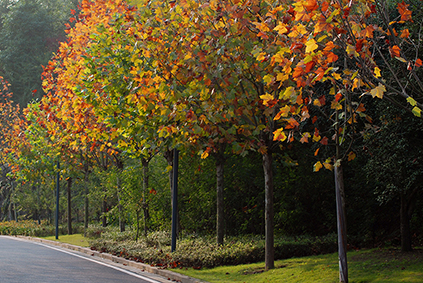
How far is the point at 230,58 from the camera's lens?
1072 cm

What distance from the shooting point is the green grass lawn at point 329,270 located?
9797mm

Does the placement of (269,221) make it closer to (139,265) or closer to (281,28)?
(139,265)

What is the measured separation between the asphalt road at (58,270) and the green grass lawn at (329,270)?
1.70 meters

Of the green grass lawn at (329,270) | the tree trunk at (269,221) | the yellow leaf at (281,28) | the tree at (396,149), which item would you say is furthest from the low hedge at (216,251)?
the yellow leaf at (281,28)

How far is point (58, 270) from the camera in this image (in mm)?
12773

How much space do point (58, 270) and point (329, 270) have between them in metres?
6.98

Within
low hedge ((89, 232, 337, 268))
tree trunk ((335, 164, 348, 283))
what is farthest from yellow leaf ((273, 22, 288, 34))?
low hedge ((89, 232, 337, 268))

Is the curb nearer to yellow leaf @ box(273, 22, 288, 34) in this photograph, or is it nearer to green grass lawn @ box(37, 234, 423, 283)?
green grass lawn @ box(37, 234, 423, 283)

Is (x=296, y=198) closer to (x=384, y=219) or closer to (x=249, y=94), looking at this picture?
(x=384, y=219)

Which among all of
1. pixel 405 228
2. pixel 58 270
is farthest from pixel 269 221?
pixel 58 270

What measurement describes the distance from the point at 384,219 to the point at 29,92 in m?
43.5

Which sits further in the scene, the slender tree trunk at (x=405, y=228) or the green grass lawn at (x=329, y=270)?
the slender tree trunk at (x=405, y=228)

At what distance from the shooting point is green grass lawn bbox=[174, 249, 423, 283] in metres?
9.80

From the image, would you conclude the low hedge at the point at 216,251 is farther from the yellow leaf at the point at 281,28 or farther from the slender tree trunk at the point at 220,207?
the yellow leaf at the point at 281,28
